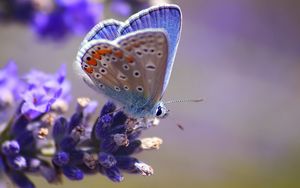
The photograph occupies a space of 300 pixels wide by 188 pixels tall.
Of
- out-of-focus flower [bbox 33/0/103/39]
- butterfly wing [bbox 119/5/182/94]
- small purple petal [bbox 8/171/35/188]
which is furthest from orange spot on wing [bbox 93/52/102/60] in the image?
out-of-focus flower [bbox 33/0/103/39]

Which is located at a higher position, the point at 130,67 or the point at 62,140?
the point at 130,67

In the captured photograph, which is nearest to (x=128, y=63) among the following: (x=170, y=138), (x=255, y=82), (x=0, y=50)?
(x=0, y=50)

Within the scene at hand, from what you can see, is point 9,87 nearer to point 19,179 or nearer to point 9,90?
point 9,90

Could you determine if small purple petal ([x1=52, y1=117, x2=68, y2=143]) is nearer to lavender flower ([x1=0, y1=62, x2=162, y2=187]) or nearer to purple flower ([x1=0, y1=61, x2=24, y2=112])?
lavender flower ([x1=0, y1=62, x2=162, y2=187])

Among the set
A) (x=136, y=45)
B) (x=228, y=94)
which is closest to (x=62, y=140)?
(x=136, y=45)

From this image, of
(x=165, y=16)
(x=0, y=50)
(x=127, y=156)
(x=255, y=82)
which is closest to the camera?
(x=165, y=16)

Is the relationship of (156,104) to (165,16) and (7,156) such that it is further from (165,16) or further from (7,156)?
(7,156)
